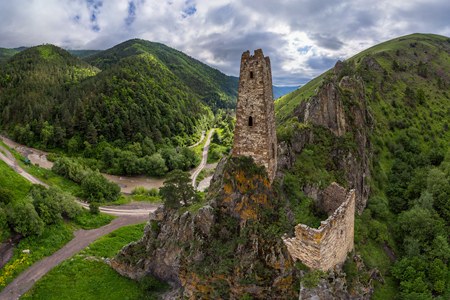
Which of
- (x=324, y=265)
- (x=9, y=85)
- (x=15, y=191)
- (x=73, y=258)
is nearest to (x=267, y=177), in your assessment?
(x=324, y=265)

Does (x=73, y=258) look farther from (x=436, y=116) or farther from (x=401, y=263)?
(x=436, y=116)

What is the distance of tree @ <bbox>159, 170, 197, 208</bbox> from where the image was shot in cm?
3431

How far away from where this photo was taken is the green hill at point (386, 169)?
36750mm

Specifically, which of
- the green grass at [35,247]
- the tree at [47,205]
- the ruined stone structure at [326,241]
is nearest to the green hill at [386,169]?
the ruined stone structure at [326,241]

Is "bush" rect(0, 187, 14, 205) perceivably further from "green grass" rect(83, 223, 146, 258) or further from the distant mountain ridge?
the distant mountain ridge

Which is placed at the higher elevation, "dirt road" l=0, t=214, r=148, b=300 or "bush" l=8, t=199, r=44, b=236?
"bush" l=8, t=199, r=44, b=236

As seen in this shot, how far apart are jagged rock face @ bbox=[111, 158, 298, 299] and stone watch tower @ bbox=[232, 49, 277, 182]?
45.3 inches

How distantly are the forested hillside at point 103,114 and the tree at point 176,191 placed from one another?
212ft

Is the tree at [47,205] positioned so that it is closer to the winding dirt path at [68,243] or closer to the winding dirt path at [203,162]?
the winding dirt path at [68,243]

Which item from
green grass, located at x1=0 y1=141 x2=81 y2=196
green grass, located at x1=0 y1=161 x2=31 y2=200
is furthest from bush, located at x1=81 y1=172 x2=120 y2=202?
green grass, located at x1=0 y1=161 x2=31 y2=200

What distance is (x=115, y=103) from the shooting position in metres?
123

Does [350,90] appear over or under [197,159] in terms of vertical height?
over

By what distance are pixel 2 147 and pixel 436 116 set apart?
398 ft

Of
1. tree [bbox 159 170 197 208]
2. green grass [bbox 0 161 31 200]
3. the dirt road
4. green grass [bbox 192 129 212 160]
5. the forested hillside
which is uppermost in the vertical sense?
the forested hillside
